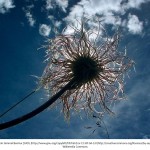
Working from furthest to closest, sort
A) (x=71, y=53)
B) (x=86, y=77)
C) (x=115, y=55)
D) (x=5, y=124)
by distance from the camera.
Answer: (x=115, y=55)
(x=71, y=53)
(x=86, y=77)
(x=5, y=124)

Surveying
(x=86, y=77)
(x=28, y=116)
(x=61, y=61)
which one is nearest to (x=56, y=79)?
(x=61, y=61)

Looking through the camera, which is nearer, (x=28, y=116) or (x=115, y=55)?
(x=28, y=116)

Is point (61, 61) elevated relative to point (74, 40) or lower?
lower

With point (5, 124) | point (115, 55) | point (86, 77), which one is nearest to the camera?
point (5, 124)

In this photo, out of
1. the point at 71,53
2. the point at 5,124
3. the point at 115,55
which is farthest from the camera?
the point at 115,55

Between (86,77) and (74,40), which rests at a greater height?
(74,40)

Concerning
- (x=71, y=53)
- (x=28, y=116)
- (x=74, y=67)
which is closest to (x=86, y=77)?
(x=74, y=67)

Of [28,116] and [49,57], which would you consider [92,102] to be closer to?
[49,57]

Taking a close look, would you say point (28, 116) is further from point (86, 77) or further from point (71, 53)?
point (71, 53)

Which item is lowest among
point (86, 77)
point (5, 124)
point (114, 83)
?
point (5, 124)
